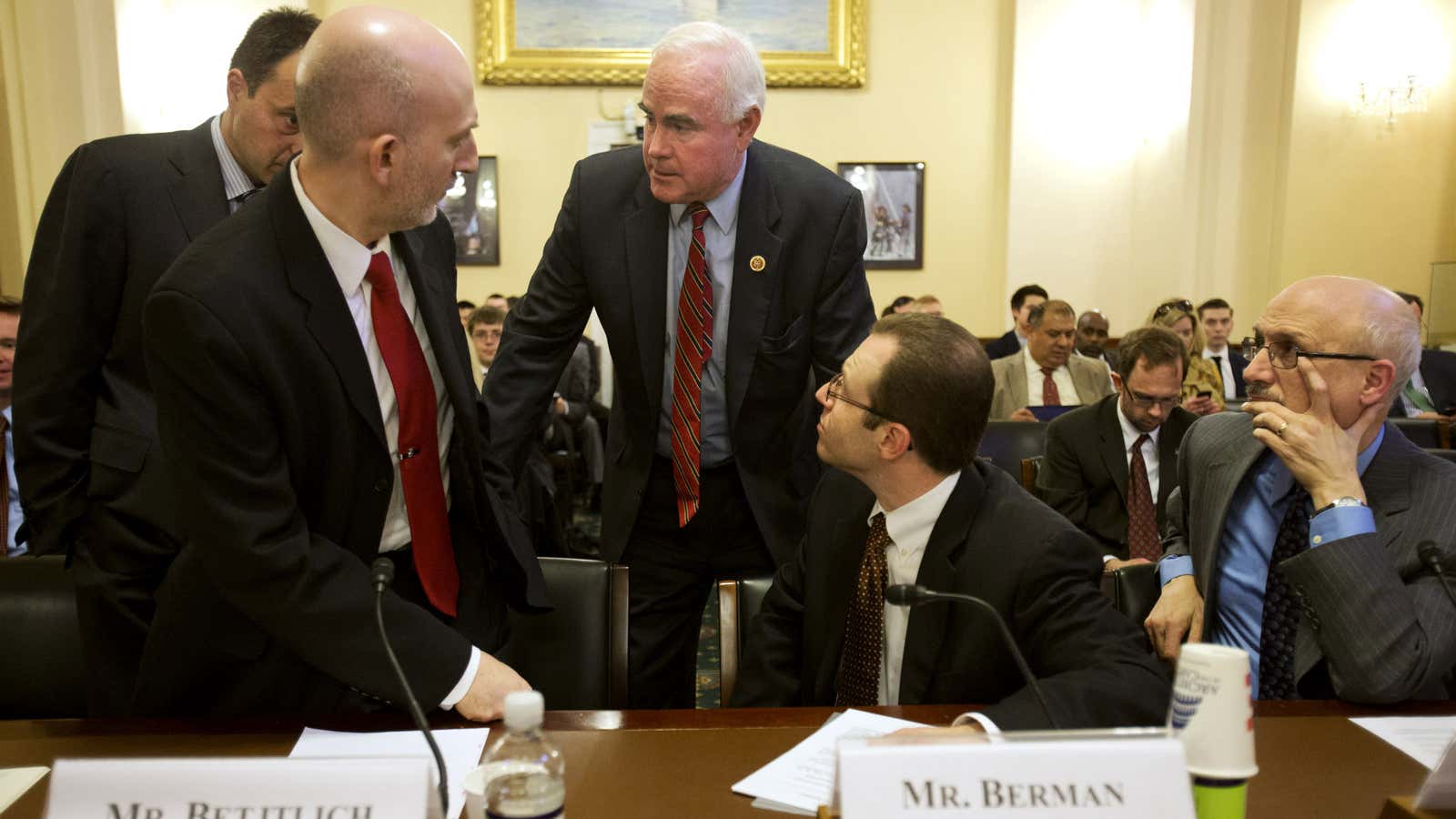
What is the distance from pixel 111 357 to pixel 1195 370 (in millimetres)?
5068

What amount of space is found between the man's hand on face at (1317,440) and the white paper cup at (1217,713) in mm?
930

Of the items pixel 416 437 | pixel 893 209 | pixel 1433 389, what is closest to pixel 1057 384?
pixel 1433 389

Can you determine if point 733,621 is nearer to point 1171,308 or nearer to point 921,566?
point 921,566

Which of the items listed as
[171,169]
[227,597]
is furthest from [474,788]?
[171,169]

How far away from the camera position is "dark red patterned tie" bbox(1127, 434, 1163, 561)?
404 centimetres

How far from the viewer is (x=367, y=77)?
149cm

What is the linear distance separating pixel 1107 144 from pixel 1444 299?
2.63 metres

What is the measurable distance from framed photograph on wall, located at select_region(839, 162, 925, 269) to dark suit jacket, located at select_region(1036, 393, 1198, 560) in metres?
5.28

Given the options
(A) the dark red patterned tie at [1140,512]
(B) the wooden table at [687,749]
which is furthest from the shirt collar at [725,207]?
(A) the dark red patterned tie at [1140,512]

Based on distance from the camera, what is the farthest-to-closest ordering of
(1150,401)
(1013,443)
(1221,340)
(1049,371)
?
(1221,340)
(1049,371)
(1013,443)
(1150,401)

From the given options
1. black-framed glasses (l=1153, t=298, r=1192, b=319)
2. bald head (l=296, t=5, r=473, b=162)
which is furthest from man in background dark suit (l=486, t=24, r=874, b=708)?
black-framed glasses (l=1153, t=298, r=1192, b=319)

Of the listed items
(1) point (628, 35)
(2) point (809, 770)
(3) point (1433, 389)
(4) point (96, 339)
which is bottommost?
(3) point (1433, 389)

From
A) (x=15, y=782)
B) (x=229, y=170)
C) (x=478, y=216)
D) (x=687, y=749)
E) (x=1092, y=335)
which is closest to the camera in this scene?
(x=15, y=782)

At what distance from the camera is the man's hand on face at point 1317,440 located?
1.85m
